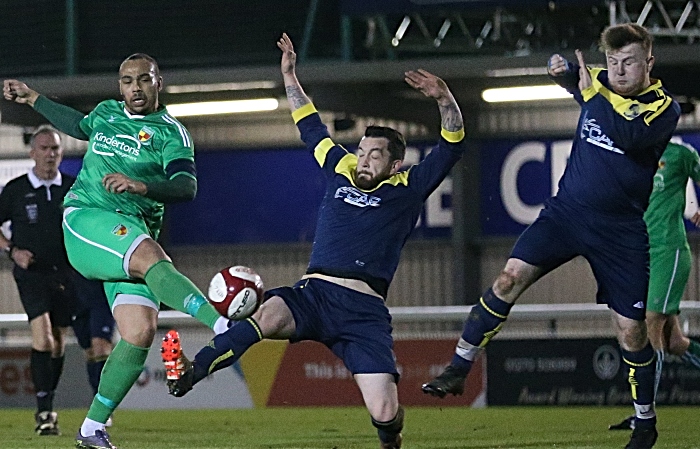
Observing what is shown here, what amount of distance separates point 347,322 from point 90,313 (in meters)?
4.17

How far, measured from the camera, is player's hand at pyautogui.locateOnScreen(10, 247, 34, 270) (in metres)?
10.9

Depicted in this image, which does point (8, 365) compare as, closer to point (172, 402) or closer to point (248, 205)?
point (172, 402)

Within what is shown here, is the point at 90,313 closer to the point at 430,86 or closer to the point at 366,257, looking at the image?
the point at 366,257

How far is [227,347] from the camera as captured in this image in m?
7.34

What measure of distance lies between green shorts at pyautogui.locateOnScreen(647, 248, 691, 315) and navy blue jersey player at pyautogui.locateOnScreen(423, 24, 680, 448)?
2249 mm

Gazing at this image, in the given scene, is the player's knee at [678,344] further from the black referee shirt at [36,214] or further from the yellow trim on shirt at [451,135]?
the black referee shirt at [36,214]

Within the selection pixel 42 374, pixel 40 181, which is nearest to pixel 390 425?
pixel 42 374

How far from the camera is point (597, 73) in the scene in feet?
26.8

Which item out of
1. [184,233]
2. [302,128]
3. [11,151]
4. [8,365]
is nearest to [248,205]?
[184,233]

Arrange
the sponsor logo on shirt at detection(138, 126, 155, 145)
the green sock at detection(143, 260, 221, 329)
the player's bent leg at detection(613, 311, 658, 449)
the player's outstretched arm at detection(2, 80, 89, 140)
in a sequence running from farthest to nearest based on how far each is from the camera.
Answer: the player's outstretched arm at detection(2, 80, 89, 140) → the player's bent leg at detection(613, 311, 658, 449) → the sponsor logo on shirt at detection(138, 126, 155, 145) → the green sock at detection(143, 260, 221, 329)

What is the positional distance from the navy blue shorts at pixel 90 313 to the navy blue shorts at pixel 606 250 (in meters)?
4.27

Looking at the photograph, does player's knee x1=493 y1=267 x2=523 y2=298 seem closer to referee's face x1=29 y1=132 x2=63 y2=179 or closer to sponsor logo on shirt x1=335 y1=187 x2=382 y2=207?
sponsor logo on shirt x1=335 y1=187 x2=382 y2=207

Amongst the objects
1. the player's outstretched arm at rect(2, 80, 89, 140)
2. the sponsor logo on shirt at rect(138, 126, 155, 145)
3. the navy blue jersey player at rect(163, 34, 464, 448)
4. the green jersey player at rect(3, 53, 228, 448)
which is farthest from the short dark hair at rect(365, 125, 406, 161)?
the player's outstretched arm at rect(2, 80, 89, 140)

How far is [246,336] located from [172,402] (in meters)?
8.10
